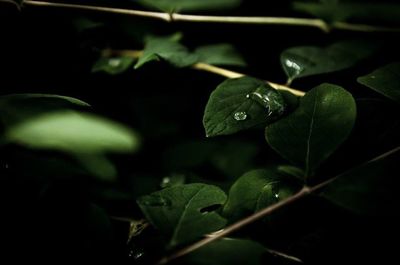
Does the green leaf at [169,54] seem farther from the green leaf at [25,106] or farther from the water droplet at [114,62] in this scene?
the green leaf at [25,106]

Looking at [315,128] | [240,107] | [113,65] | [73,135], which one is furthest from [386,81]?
[113,65]

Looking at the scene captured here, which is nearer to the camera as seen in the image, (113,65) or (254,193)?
(254,193)

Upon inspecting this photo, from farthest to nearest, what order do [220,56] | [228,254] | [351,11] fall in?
[351,11]
[220,56]
[228,254]

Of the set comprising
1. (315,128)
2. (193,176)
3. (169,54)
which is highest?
(169,54)

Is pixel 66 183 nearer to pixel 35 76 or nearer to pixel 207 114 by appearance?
pixel 207 114

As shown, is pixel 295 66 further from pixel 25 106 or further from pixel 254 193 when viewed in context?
pixel 25 106

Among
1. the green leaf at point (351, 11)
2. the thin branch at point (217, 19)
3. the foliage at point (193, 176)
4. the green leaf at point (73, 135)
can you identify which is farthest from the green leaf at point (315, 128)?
the green leaf at point (351, 11)

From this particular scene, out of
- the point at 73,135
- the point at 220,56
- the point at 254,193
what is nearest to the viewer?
the point at 73,135

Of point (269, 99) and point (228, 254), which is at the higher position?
point (269, 99)
